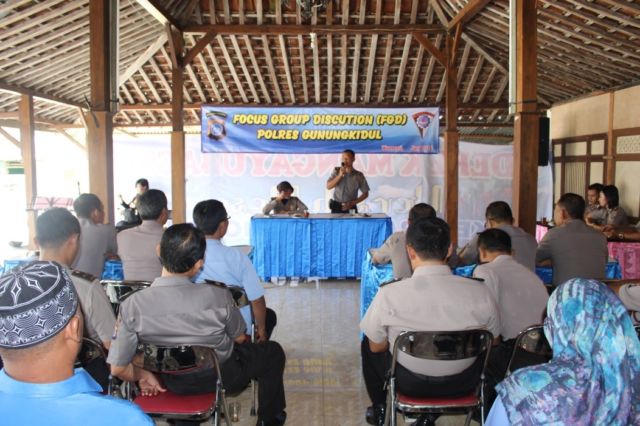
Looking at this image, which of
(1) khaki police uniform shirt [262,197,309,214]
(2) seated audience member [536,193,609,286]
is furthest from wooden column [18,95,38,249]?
(2) seated audience member [536,193,609,286]

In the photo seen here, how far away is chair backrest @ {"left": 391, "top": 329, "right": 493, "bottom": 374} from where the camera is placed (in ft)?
7.72

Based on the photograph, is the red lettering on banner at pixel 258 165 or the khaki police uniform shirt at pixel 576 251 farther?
the red lettering on banner at pixel 258 165

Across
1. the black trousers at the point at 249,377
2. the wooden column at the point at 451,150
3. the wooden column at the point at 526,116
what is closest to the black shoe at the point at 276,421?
the black trousers at the point at 249,377

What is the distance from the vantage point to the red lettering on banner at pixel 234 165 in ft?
36.1

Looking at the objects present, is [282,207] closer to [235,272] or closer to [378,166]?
[378,166]

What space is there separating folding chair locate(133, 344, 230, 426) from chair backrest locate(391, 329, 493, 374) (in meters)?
0.81

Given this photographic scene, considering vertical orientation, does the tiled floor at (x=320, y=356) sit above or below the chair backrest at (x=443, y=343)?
below

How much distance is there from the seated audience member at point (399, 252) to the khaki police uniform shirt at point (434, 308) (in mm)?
1373

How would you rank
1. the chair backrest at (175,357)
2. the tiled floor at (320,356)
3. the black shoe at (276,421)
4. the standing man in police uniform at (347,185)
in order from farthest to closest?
1. the standing man in police uniform at (347,185)
2. the tiled floor at (320,356)
3. the black shoe at (276,421)
4. the chair backrest at (175,357)

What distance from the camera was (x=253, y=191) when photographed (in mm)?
11070

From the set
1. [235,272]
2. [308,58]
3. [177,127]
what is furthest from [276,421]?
[308,58]

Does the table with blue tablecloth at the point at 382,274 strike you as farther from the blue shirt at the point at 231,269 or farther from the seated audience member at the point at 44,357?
the seated audience member at the point at 44,357

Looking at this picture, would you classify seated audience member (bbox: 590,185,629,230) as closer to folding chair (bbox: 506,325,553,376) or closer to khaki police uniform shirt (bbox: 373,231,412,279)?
khaki police uniform shirt (bbox: 373,231,412,279)

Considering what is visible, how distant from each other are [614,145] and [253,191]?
6678 millimetres
